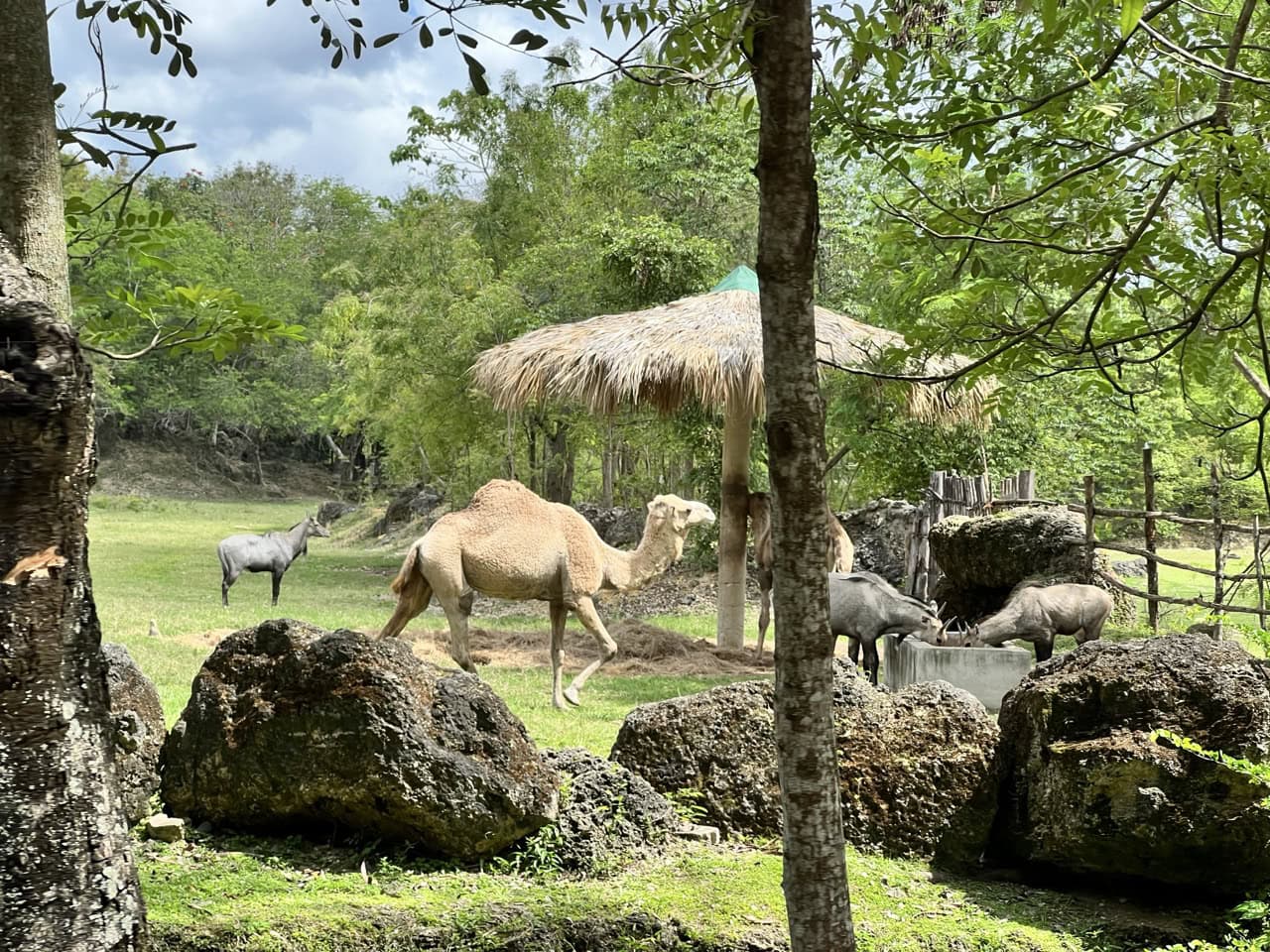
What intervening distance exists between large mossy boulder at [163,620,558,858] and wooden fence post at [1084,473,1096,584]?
3.78 meters

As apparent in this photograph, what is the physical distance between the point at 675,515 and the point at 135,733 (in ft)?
19.4

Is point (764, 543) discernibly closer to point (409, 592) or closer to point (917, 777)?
point (409, 592)

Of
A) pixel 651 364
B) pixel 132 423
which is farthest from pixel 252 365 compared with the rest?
pixel 651 364

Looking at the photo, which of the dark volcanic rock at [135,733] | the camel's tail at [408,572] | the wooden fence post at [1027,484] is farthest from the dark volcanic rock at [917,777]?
the wooden fence post at [1027,484]

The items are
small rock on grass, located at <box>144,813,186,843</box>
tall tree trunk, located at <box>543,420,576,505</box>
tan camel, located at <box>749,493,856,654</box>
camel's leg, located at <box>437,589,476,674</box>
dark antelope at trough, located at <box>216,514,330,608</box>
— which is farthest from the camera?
tall tree trunk, located at <box>543,420,576,505</box>

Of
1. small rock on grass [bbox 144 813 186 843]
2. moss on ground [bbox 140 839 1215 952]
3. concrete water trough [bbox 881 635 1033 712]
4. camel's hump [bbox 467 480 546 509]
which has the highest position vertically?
camel's hump [bbox 467 480 546 509]

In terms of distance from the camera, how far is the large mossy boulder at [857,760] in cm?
468

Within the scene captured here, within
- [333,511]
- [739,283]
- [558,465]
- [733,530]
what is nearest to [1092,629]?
[733,530]

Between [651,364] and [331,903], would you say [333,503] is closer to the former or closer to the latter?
[651,364]

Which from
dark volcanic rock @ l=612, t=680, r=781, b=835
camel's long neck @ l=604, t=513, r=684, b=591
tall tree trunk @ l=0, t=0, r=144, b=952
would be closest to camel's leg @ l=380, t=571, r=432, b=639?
camel's long neck @ l=604, t=513, r=684, b=591

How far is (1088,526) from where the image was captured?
27.4 ft

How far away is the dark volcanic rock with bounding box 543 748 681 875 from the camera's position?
4.30 metres

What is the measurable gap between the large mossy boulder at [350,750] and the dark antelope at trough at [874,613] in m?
4.44

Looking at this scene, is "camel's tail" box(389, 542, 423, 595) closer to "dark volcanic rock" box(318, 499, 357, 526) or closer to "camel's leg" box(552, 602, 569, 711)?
"camel's leg" box(552, 602, 569, 711)
